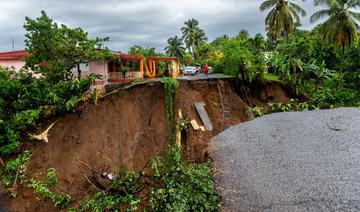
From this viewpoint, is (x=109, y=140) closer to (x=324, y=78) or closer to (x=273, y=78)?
(x=273, y=78)

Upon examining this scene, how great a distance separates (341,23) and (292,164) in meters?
16.6

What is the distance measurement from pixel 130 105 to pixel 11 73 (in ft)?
15.5

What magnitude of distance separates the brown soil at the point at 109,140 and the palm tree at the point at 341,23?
13.7 meters

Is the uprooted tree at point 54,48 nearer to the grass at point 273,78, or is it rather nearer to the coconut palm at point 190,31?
the grass at point 273,78

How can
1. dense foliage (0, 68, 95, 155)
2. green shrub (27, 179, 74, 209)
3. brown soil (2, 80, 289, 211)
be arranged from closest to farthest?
green shrub (27, 179, 74, 209)
brown soil (2, 80, 289, 211)
dense foliage (0, 68, 95, 155)

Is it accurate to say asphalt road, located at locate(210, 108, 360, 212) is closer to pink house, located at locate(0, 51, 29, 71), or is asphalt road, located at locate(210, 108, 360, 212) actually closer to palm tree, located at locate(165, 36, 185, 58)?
pink house, located at locate(0, 51, 29, 71)

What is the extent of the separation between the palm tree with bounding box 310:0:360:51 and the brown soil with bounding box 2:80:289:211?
13682 mm

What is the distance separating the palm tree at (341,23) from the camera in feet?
68.4

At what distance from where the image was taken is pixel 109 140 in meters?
10.5

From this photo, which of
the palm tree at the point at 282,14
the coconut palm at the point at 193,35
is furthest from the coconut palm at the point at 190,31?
the palm tree at the point at 282,14

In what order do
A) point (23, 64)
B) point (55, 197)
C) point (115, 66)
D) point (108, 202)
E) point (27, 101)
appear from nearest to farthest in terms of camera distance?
1. point (108, 202)
2. point (55, 197)
3. point (27, 101)
4. point (23, 64)
5. point (115, 66)

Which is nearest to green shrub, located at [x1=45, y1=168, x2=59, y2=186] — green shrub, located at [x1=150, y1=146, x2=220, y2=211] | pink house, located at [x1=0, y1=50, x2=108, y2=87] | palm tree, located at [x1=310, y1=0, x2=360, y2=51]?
green shrub, located at [x1=150, y1=146, x2=220, y2=211]

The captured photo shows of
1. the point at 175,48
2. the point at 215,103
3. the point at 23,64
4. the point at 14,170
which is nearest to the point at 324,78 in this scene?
the point at 215,103

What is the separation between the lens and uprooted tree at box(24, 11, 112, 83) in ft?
36.7
